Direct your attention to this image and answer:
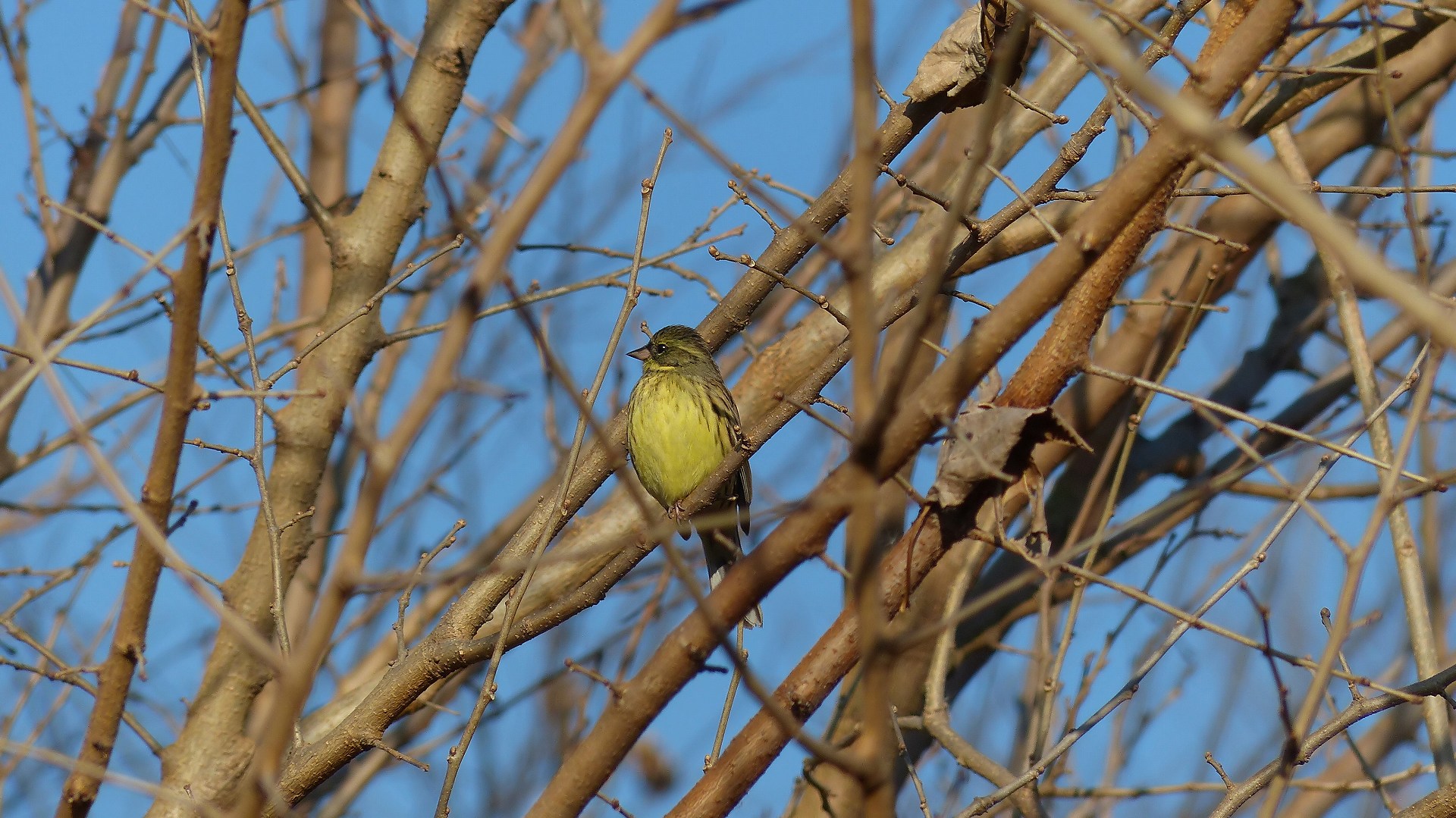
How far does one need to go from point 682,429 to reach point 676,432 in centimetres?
3

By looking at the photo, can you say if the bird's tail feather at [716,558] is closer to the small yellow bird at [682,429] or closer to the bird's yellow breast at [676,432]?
the small yellow bird at [682,429]

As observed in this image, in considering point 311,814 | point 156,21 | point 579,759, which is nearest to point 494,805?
point 311,814

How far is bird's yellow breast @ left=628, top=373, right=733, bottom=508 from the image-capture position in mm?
6285

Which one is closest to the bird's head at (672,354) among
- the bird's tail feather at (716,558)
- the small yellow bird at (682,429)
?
the small yellow bird at (682,429)

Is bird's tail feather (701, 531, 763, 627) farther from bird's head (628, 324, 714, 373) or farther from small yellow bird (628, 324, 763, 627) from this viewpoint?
bird's head (628, 324, 714, 373)

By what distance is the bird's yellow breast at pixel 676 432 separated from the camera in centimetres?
629

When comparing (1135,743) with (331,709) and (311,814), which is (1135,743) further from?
(311,814)

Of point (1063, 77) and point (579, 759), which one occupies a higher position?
point (1063, 77)

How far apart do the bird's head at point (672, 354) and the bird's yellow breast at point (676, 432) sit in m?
0.10

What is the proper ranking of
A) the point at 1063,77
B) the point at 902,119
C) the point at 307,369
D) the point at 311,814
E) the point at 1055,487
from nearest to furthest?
the point at 902,119, the point at 307,369, the point at 1063,77, the point at 311,814, the point at 1055,487

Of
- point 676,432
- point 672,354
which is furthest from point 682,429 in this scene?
point 672,354

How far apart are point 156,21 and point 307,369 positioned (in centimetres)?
185

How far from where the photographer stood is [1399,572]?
3969mm

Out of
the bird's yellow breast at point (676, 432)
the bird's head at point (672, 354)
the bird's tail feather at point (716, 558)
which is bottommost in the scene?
the bird's tail feather at point (716, 558)
